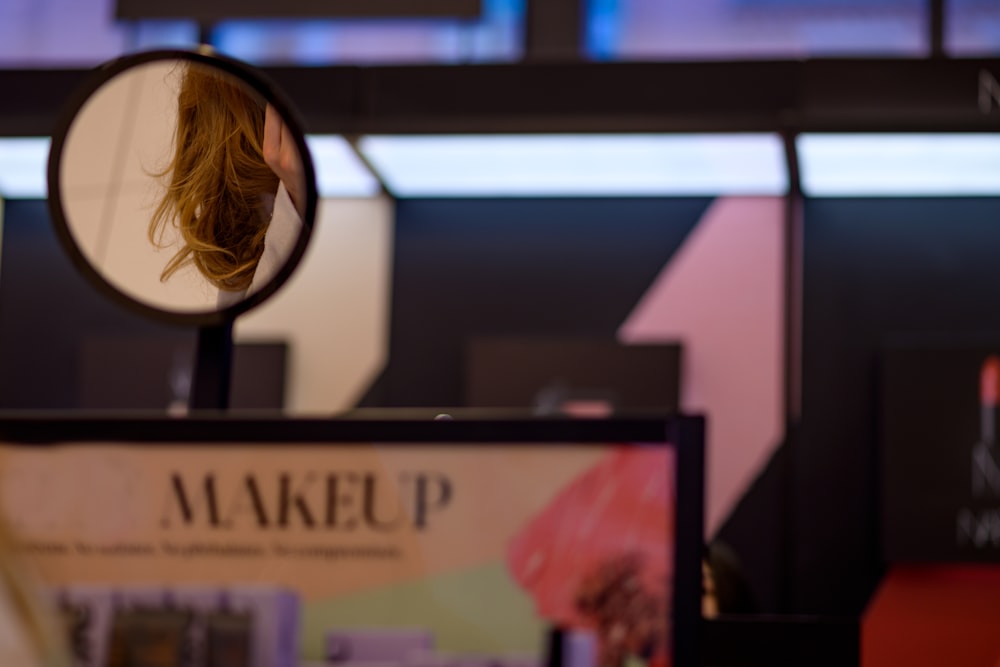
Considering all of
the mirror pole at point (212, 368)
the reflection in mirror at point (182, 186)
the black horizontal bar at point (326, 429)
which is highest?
the reflection in mirror at point (182, 186)

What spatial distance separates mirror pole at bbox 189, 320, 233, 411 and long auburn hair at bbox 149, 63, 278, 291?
0.03 meters

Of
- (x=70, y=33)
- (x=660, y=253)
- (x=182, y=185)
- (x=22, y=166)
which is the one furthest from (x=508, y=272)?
(x=182, y=185)

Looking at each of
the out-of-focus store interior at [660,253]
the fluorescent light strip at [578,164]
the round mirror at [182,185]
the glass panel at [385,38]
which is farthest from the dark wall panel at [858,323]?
the round mirror at [182,185]

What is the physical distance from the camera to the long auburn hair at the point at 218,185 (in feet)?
2.40

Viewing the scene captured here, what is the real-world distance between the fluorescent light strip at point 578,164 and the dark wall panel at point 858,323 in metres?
0.24

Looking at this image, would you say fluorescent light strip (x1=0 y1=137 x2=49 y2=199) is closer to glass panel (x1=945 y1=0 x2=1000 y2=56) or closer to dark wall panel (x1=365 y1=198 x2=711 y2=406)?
dark wall panel (x1=365 y1=198 x2=711 y2=406)

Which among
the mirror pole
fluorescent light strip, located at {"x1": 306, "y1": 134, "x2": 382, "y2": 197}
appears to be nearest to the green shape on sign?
the mirror pole

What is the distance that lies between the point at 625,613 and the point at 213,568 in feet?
0.66

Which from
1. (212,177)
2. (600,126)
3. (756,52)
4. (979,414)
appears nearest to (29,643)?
(212,177)

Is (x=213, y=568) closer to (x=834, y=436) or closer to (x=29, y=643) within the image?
(x=29, y=643)

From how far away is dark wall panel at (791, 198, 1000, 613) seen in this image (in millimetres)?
3010

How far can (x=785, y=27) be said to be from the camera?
3188 mm

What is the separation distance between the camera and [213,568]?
64 centimetres

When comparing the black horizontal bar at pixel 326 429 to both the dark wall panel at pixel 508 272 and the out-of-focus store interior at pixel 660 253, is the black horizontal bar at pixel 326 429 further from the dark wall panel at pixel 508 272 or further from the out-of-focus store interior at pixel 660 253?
the dark wall panel at pixel 508 272
